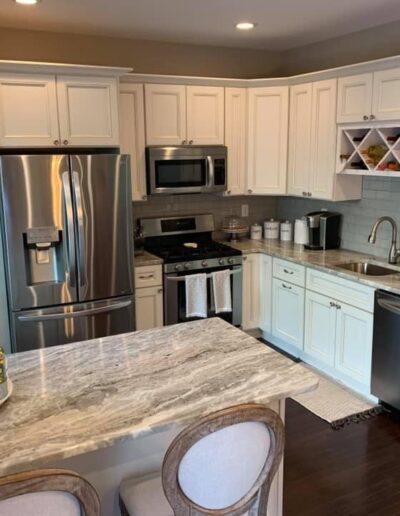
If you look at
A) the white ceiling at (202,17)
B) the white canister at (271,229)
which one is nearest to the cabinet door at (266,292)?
the white canister at (271,229)

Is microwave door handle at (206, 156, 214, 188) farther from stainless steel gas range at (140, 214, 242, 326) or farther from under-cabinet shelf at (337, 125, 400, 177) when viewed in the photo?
under-cabinet shelf at (337, 125, 400, 177)

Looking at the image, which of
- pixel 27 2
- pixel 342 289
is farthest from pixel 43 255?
pixel 342 289

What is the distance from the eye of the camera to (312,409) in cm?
354

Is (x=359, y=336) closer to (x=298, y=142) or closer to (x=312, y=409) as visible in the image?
(x=312, y=409)

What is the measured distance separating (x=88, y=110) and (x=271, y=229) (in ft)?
7.07

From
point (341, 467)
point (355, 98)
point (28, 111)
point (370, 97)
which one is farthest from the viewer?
point (355, 98)

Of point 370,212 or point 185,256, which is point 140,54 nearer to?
point 185,256

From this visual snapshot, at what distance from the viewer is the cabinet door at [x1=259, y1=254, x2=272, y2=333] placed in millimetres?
4523

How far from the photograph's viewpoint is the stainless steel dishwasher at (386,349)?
3.28 meters

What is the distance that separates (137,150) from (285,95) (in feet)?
4.61

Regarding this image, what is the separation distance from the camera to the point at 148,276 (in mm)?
4098

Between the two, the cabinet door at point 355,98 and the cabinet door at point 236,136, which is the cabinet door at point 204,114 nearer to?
the cabinet door at point 236,136

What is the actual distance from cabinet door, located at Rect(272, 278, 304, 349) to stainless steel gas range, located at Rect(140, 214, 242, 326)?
12.7 inches

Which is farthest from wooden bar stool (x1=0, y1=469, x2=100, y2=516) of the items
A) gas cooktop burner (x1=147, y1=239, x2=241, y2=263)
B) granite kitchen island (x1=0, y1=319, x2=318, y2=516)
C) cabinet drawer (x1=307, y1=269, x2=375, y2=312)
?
gas cooktop burner (x1=147, y1=239, x2=241, y2=263)
